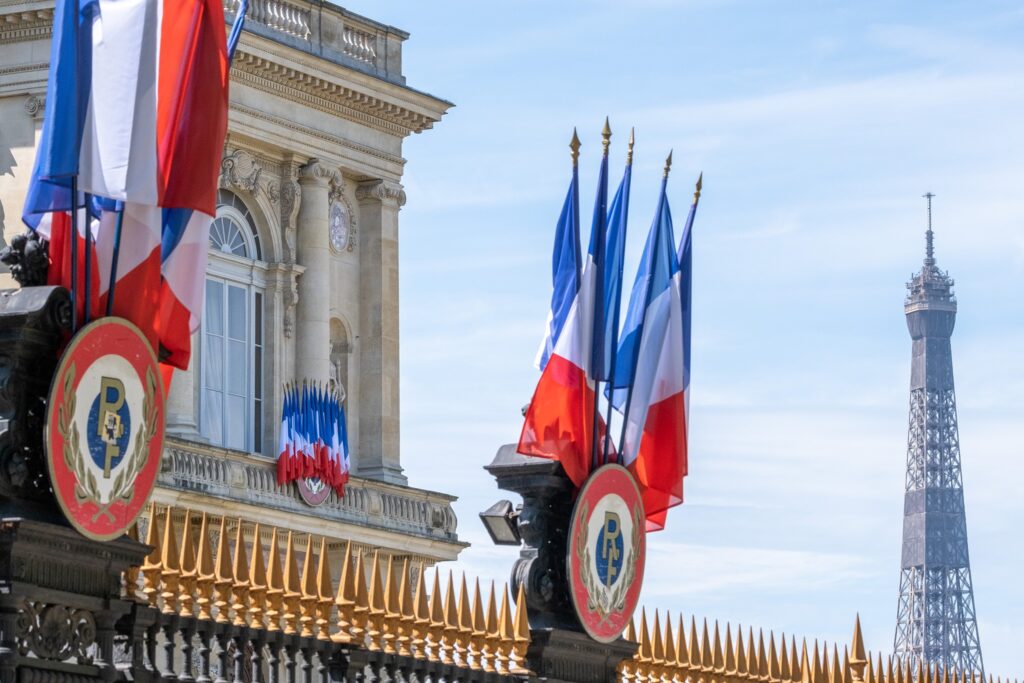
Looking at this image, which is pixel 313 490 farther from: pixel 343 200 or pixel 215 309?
pixel 343 200

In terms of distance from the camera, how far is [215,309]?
47938 mm

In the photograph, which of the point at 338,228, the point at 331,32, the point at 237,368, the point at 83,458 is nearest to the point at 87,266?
the point at 83,458

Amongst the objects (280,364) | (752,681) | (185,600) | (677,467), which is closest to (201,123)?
(185,600)

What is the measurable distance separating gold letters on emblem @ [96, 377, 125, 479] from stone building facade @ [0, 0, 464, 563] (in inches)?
1214

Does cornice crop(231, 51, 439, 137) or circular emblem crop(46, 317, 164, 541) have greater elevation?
cornice crop(231, 51, 439, 137)

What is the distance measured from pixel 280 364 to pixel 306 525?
3.58 m

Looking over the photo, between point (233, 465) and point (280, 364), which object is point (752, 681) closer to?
point (233, 465)

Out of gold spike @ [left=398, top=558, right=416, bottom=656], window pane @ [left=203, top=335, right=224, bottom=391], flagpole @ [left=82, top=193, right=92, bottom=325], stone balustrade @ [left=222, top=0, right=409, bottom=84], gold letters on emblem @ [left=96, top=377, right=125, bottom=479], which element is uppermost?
stone balustrade @ [left=222, top=0, right=409, bottom=84]

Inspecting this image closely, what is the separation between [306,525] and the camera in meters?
47.2

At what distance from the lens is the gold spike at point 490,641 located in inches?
623

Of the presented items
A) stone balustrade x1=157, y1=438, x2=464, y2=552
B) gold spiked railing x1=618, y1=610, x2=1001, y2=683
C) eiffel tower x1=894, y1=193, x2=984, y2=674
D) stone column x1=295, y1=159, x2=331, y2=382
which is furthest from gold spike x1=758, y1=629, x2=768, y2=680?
eiffel tower x1=894, y1=193, x2=984, y2=674

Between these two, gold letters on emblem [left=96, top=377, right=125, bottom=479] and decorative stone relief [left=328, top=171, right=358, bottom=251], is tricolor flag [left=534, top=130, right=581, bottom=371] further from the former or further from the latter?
decorative stone relief [left=328, top=171, right=358, bottom=251]

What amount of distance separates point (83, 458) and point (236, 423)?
35415 millimetres

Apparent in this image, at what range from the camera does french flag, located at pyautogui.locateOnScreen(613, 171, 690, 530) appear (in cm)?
1738
